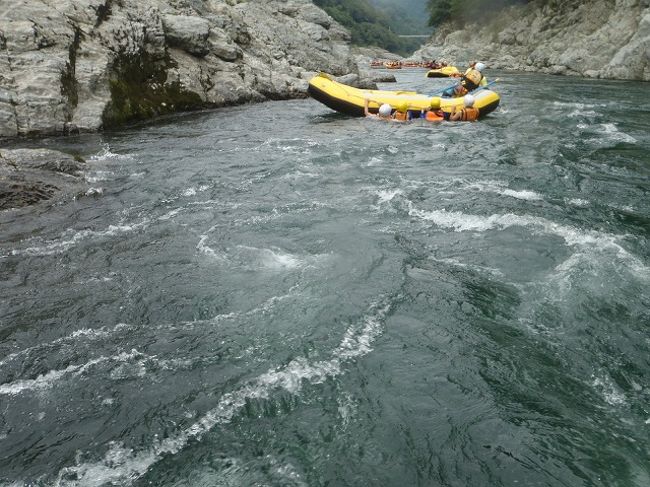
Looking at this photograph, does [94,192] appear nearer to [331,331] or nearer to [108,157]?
[108,157]

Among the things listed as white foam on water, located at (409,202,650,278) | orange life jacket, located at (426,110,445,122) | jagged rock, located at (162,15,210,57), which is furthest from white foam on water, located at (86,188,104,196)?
jagged rock, located at (162,15,210,57)

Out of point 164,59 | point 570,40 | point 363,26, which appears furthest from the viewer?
point 363,26

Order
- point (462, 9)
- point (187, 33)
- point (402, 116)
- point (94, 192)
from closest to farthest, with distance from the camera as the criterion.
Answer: point (94, 192), point (402, 116), point (187, 33), point (462, 9)

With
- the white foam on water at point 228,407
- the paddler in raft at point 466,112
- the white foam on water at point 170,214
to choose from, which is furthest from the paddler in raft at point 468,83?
the white foam on water at point 228,407

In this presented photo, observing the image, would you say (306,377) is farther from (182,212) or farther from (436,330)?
(182,212)

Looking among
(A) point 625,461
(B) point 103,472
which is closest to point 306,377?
(B) point 103,472

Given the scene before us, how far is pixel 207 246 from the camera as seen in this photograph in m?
7.71

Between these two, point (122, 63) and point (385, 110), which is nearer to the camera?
point (122, 63)

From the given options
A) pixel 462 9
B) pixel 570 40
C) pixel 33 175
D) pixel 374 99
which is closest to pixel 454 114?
pixel 374 99

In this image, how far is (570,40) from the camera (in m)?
39.9

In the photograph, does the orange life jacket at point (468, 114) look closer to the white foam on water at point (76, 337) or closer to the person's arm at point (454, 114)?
the person's arm at point (454, 114)

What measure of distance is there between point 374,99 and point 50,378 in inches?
609

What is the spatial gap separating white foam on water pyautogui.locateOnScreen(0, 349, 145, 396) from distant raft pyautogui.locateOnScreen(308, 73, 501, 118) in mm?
14439

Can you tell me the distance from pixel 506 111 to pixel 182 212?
1496 centimetres
